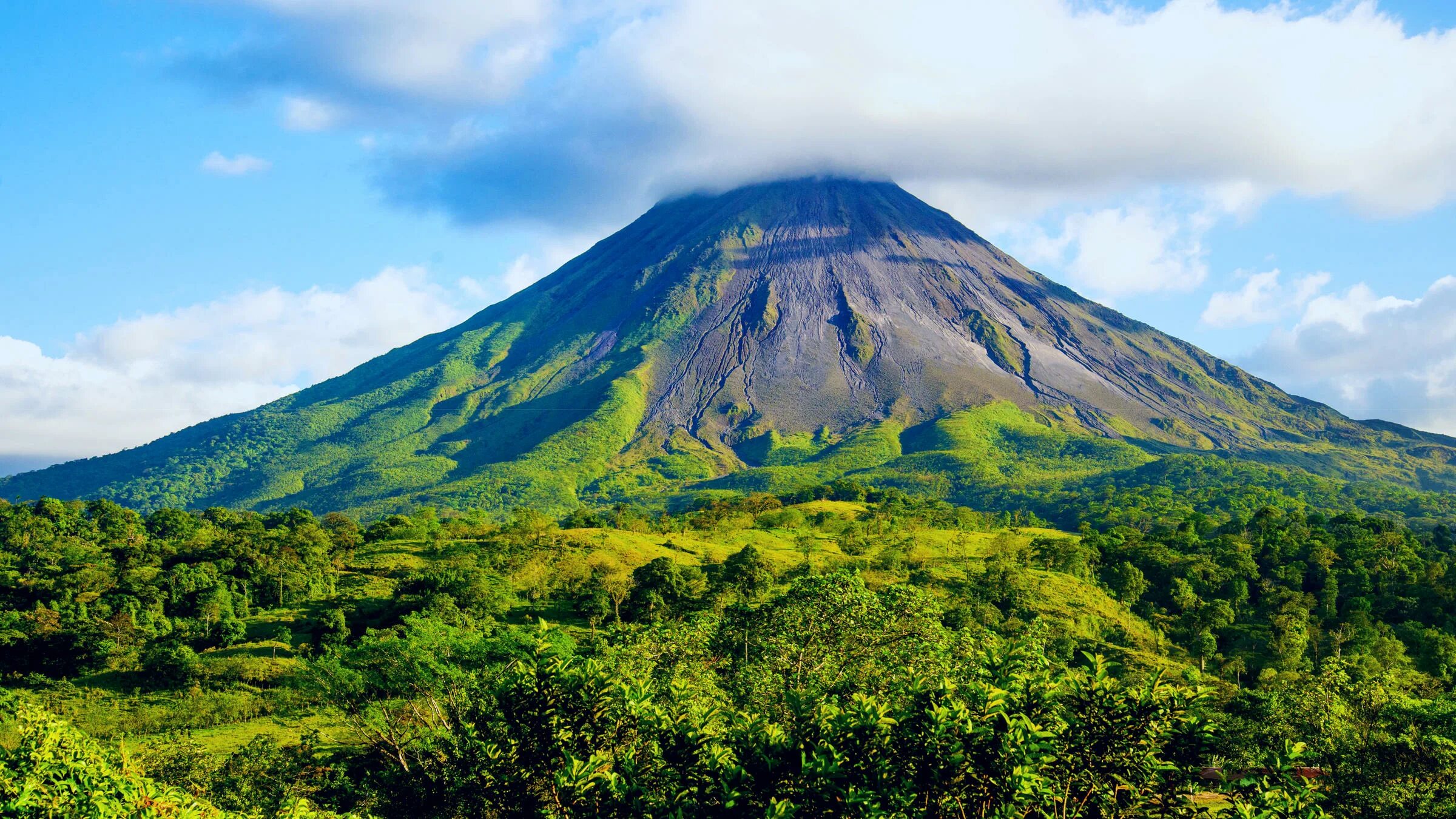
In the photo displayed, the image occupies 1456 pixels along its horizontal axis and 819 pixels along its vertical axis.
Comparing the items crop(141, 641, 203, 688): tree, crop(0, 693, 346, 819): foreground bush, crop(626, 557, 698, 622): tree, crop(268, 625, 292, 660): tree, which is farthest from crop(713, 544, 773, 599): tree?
crop(0, 693, 346, 819): foreground bush

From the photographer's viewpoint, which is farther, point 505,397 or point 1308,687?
point 505,397

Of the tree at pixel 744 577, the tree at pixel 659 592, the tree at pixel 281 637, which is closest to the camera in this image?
the tree at pixel 281 637

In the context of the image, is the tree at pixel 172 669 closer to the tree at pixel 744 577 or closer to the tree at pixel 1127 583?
the tree at pixel 744 577

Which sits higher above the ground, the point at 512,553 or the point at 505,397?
the point at 505,397

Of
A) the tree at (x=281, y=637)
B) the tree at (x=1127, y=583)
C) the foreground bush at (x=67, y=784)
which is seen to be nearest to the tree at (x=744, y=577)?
the tree at (x=281, y=637)

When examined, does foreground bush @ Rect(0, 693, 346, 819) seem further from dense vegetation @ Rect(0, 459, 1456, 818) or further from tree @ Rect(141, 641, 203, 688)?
tree @ Rect(141, 641, 203, 688)

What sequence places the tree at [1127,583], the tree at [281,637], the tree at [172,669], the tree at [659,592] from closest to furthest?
1. the tree at [172,669]
2. the tree at [281,637]
3. the tree at [659,592]
4. the tree at [1127,583]

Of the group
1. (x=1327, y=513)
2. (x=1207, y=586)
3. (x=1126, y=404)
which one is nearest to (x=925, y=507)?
(x=1207, y=586)

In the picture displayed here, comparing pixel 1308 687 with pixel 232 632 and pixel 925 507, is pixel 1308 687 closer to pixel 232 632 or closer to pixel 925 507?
pixel 232 632
